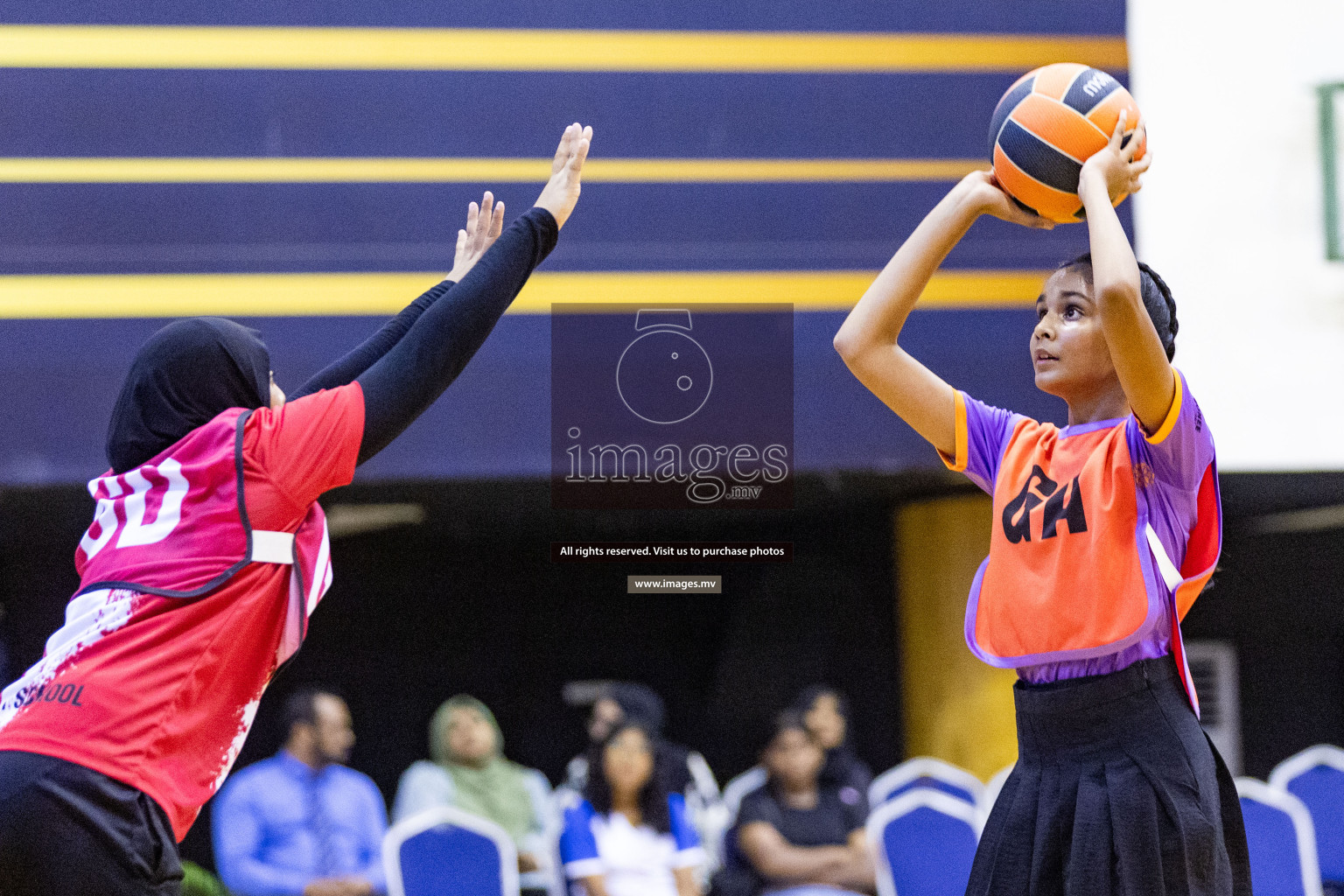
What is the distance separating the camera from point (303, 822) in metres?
4.21

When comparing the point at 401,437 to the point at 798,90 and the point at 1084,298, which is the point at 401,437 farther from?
the point at 1084,298

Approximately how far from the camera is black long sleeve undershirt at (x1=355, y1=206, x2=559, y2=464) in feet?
6.42

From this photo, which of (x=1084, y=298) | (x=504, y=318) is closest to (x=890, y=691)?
(x=504, y=318)

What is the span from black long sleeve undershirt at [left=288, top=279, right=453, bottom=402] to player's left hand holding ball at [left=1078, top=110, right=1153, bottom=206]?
3.81ft

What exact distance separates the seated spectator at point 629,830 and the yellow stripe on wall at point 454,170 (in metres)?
2.08

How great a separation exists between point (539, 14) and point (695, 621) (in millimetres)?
2354

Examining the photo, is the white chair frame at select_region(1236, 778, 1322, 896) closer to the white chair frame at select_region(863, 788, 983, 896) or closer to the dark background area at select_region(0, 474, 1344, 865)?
the white chair frame at select_region(863, 788, 983, 896)

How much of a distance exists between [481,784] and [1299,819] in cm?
314

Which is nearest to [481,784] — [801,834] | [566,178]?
[801,834]

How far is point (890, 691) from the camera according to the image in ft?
14.9

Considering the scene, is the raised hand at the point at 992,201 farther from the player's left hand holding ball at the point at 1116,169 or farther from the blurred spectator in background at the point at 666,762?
the blurred spectator in background at the point at 666,762

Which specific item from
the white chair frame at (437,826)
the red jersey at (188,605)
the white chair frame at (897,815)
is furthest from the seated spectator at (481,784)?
the red jersey at (188,605)

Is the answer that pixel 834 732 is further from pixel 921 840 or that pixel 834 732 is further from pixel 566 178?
pixel 566 178

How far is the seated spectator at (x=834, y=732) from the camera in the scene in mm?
4324
